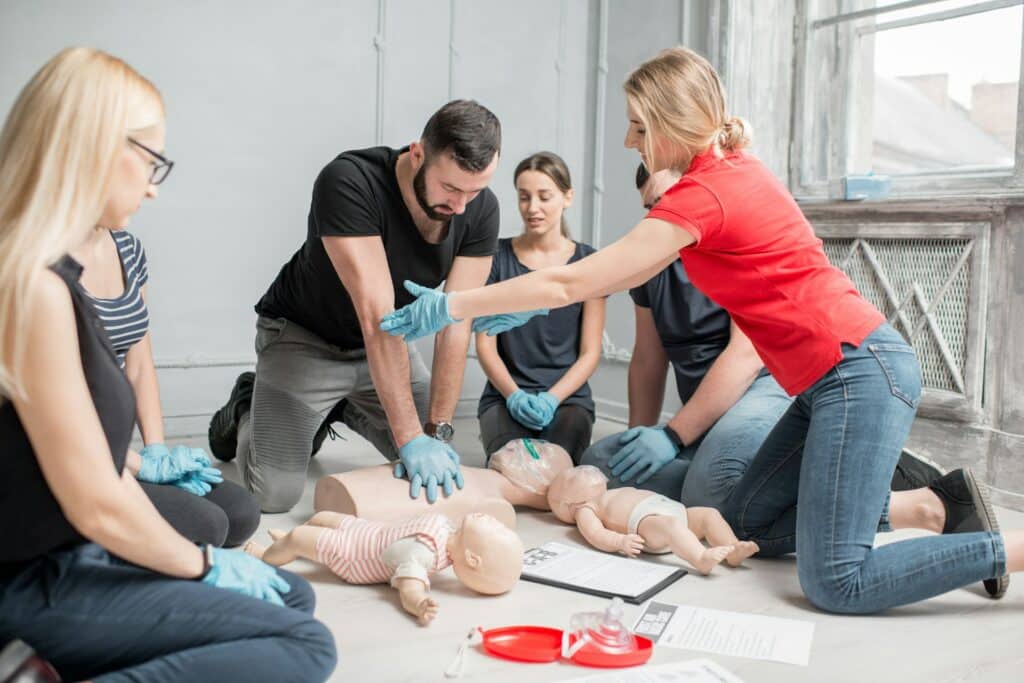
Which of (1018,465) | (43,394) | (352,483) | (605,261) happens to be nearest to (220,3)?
(352,483)

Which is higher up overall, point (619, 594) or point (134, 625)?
point (134, 625)

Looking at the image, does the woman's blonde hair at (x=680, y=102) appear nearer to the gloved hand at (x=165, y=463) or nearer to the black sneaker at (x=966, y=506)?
the black sneaker at (x=966, y=506)

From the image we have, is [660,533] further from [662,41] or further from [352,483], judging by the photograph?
[662,41]

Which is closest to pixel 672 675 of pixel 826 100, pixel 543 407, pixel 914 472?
pixel 914 472

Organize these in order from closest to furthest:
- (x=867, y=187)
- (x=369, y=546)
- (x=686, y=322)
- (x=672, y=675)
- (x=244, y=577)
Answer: (x=244, y=577), (x=672, y=675), (x=369, y=546), (x=686, y=322), (x=867, y=187)

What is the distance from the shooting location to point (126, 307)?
1.93 m

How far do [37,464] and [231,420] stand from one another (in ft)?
6.30

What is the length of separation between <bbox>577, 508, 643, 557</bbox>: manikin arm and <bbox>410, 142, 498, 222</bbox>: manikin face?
831 millimetres

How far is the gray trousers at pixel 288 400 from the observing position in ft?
8.83

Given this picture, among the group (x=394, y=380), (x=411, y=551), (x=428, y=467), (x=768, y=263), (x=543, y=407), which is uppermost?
(x=768, y=263)

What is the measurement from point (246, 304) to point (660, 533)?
222 centimetres

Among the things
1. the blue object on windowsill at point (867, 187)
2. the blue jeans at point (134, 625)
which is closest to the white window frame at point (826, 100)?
the blue object on windowsill at point (867, 187)

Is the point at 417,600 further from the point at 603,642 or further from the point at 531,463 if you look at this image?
the point at 531,463

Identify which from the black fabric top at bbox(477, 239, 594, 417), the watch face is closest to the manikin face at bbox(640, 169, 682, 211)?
the black fabric top at bbox(477, 239, 594, 417)
